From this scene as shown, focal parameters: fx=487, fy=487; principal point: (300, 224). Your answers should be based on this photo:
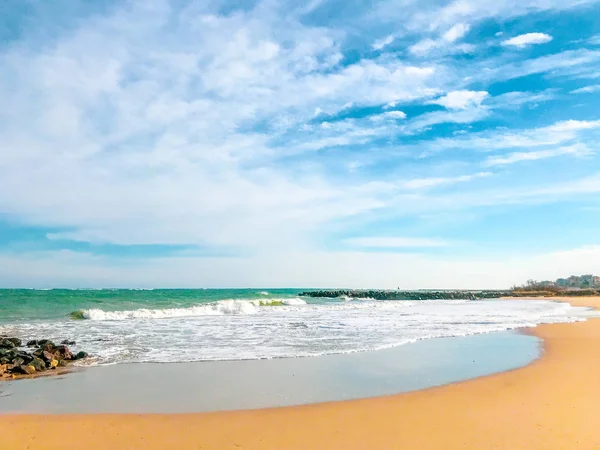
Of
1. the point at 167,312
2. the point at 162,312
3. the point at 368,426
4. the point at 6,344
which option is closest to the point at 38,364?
the point at 6,344

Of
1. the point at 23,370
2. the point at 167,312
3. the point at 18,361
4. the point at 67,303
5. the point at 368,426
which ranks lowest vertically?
the point at 368,426

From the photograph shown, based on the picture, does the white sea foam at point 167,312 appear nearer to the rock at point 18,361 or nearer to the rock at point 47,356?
the rock at point 47,356

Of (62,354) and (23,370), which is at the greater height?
(62,354)

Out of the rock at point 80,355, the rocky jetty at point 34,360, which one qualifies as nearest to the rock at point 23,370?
the rocky jetty at point 34,360

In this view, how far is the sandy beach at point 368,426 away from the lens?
571 cm

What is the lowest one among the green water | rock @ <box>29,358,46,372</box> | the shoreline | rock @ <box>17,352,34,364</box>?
the shoreline

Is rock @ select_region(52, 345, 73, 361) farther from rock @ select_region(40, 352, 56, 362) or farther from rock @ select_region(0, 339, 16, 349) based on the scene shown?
rock @ select_region(0, 339, 16, 349)

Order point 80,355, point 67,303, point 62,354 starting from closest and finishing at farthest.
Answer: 1. point 62,354
2. point 80,355
3. point 67,303

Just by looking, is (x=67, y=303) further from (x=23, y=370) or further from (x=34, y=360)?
(x=23, y=370)

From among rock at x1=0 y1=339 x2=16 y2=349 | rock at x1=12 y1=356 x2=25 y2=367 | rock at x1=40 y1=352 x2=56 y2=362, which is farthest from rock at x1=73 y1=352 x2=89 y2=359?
rock at x1=0 y1=339 x2=16 y2=349

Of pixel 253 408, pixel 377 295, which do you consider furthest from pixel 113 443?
pixel 377 295

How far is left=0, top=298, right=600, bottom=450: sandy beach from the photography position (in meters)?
5.71

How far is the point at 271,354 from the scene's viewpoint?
12273 mm

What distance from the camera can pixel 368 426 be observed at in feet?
20.6
